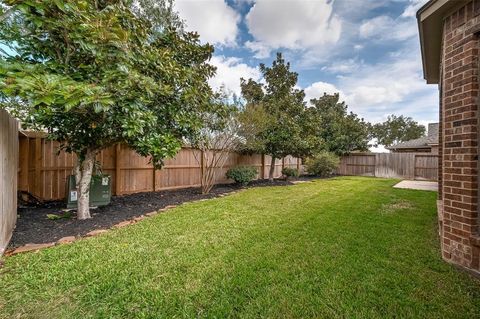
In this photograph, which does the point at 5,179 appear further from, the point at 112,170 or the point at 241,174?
the point at 241,174

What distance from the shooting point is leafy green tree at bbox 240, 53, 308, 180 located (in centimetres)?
1062

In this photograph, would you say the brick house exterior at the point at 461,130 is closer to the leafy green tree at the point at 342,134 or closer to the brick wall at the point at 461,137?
the brick wall at the point at 461,137

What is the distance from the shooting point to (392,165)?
15.8m

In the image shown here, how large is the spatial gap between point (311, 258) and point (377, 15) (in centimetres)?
700

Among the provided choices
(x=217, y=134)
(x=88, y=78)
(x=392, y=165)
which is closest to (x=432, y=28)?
(x=88, y=78)

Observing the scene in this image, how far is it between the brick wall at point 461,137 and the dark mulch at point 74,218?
17.9 feet

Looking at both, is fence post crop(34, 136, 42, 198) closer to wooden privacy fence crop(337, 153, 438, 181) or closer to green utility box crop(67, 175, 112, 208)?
green utility box crop(67, 175, 112, 208)

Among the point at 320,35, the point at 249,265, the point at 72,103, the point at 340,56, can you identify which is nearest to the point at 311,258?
the point at 249,265

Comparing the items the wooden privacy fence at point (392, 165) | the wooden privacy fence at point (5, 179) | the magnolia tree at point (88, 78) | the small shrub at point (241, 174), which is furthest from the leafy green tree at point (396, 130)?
the wooden privacy fence at point (5, 179)

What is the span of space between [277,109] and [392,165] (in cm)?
1048

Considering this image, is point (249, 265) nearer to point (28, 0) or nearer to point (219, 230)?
point (219, 230)

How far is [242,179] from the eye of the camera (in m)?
9.91

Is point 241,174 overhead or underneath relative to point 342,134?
underneath

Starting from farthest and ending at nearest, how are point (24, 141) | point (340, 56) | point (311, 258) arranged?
1. point (340, 56)
2. point (24, 141)
3. point (311, 258)
